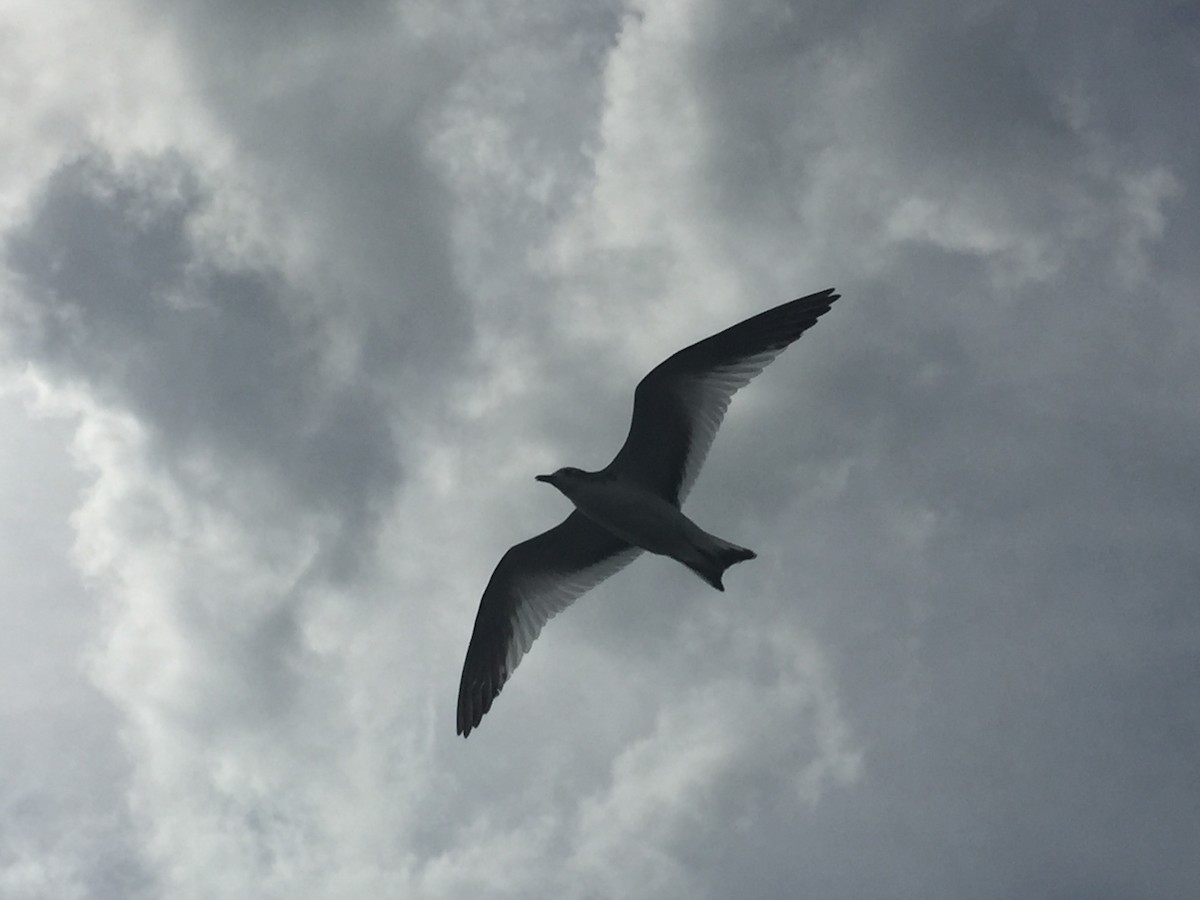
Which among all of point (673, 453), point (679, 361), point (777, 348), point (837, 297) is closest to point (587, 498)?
point (673, 453)

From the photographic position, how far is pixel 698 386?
19.3m

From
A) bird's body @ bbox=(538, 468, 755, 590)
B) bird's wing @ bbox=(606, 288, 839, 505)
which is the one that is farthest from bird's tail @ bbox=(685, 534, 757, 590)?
bird's wing @ bbox=(606, 288, 839, 505)

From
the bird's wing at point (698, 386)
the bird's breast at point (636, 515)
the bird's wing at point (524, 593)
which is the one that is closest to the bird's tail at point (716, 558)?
the bird's breast at point (636, 515)

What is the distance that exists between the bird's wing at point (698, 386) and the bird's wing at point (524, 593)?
266 cm

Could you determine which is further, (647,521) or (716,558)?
(647,521)

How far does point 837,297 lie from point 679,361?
3250 millimetres

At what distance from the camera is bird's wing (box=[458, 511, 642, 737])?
21.6 metres

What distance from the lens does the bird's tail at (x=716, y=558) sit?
18.1 m

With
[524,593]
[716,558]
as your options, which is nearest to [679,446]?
[716,558]

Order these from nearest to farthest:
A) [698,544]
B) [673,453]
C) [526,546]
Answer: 1. [698,544]
2. [673,453]
3. [526,546]

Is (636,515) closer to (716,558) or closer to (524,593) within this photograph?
(716,558)

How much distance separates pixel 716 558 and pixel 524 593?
543cm

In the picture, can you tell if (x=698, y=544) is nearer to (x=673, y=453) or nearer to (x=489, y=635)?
(x=673, y=453)

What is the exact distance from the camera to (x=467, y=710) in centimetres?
2178
